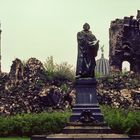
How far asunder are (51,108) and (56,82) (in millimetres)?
9618

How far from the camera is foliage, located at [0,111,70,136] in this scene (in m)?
55.9

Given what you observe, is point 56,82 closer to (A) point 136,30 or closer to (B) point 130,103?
(B) point 130,103

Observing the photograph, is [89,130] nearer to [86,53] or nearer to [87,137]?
[87,137]

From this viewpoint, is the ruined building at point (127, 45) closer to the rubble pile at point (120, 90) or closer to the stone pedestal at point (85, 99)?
the rubble pile at point (120, 90)

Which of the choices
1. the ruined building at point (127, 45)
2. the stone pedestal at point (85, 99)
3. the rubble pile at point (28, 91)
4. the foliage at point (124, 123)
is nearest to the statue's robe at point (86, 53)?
the stone pedestal at point (85, 99)

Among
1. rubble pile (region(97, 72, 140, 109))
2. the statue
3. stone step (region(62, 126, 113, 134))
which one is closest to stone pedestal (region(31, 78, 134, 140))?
stone step (region(62, 126, 113, 134))

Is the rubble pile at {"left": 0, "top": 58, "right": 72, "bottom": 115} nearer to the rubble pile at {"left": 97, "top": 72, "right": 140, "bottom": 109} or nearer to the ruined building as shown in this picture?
the rubble pile at {"left": 97, "top": 72, "right": 140, "bottom": 109}

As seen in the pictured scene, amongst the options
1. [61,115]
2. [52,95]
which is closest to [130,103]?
[52,95]

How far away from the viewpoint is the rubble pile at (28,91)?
75500 mm

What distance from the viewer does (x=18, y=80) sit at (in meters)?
81.4

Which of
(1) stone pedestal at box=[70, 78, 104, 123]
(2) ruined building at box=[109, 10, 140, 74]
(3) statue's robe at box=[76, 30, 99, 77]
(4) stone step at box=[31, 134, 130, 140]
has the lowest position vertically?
(4) stone step at box=[31, 134, 130, 140]

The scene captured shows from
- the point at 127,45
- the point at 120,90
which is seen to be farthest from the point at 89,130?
the point at 127,45

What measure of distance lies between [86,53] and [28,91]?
41.8 meters

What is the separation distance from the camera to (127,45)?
9625 cm
